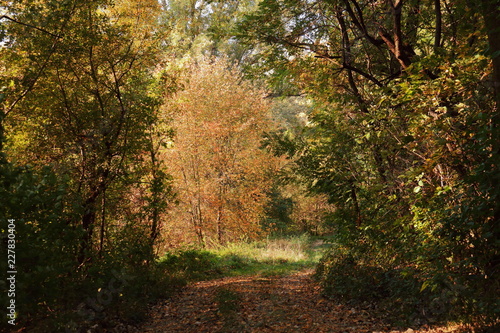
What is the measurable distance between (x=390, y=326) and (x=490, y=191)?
9.56ft

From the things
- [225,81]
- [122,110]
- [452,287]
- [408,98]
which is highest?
[225,81]

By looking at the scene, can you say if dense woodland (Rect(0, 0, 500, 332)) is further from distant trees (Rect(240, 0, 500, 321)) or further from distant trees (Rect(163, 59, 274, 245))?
distant trees (Rect(163, 59, 274, 245))

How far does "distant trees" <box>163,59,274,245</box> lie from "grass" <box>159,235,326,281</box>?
134cm

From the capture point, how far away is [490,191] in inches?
143

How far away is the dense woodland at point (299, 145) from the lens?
4.21 m

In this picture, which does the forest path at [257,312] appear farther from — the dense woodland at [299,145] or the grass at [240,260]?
the grass at [240,260]

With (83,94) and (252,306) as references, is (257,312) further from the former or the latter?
(83,94)

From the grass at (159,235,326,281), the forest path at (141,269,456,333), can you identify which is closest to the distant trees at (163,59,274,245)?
the grass at (159,235,326,281)

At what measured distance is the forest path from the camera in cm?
595

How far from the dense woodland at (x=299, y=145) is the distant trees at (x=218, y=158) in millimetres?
6101

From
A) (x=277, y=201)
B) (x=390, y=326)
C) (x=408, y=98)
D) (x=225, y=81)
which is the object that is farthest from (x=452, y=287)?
(x=277, y=201)

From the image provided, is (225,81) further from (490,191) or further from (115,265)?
(490,191)

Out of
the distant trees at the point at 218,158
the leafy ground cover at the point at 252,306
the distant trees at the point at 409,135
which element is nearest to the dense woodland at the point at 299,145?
the distant trees at the point at 409,135

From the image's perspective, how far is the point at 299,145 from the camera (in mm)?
9375
